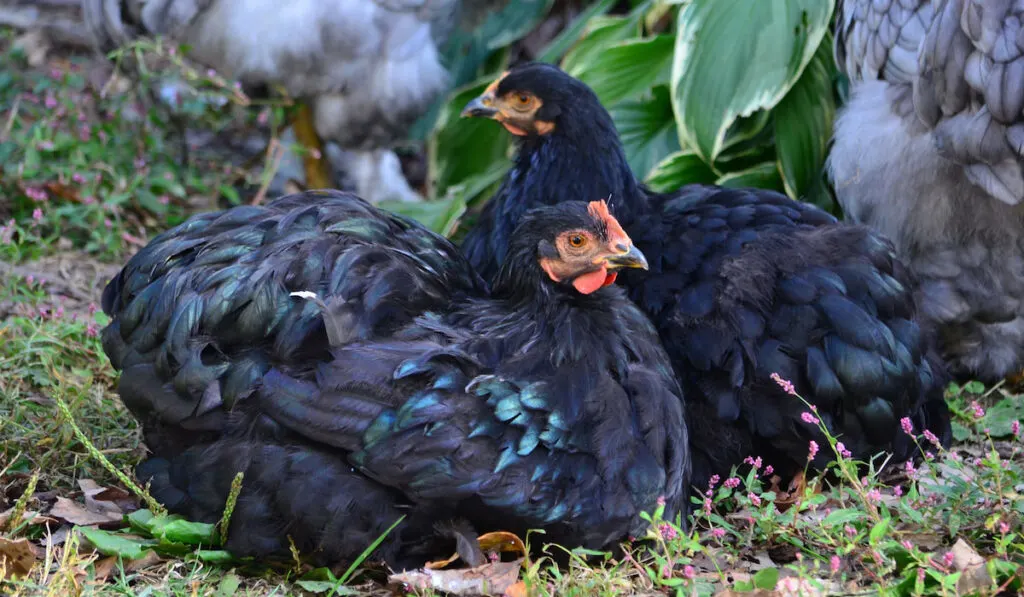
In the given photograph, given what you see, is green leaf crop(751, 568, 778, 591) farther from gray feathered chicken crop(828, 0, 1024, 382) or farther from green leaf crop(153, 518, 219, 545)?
gray feathered chicken crop(828, 0, 1024, 382)

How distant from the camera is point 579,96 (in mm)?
3100

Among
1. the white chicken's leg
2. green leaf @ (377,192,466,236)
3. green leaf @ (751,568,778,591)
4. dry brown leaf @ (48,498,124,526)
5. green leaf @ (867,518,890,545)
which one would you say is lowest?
the white chicken's leg

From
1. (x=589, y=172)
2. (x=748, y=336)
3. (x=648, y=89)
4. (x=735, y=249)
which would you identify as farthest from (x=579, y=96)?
(x=648, y=89)

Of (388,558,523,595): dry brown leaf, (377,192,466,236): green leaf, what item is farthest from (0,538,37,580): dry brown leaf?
(377,192,466,236): green leaf

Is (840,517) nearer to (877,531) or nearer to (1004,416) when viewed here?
(877,531)

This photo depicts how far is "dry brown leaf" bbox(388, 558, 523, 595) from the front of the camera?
7.07 feet

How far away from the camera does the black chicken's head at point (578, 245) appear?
2.39 m

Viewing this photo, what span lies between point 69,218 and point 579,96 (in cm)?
216

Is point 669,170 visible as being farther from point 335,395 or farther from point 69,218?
point 69,218

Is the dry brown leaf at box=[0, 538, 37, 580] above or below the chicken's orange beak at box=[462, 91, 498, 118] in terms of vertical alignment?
below

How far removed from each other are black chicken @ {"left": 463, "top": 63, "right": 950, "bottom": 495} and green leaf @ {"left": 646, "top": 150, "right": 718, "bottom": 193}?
727 mm

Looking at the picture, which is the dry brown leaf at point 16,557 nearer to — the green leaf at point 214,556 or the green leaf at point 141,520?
the green leaf at point 141,520

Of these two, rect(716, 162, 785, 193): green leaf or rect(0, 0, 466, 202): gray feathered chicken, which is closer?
rect(716, 162, 785, 193): green leaf

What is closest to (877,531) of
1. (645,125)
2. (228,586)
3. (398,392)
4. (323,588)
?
(398,392)
